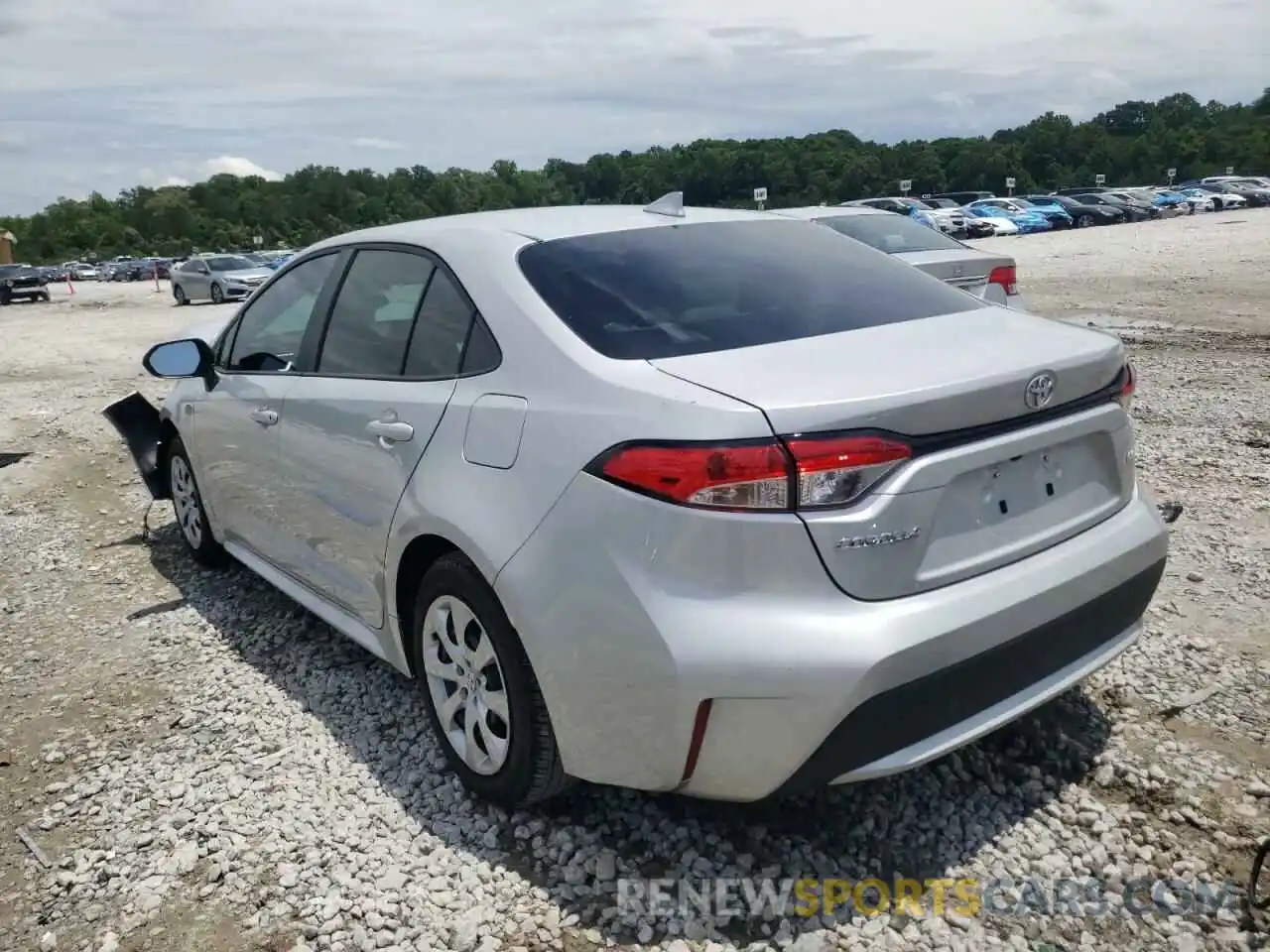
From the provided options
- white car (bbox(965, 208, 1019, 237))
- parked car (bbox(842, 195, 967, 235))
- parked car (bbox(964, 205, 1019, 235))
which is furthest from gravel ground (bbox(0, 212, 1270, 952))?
white car (bbox(965, 208, 1019, 237))

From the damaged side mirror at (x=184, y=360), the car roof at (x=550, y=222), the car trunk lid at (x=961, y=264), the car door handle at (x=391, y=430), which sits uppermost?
the car roof at (x=550, y=222)

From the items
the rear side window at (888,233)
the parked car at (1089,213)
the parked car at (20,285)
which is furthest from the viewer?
the parked car at (1089,213)

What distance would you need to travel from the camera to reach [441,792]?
3252 millimetres

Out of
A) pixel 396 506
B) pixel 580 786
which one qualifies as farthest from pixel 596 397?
pixel 580 786

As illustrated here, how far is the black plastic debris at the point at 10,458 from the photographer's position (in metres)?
8.70

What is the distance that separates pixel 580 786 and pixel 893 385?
1540mm

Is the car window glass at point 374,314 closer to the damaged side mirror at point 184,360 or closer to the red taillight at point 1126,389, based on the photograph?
the damaged side mirror at point 184,360

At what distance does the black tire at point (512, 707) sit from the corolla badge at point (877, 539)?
0.93m

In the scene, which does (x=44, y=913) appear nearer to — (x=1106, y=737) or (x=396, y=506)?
(x=396, y=506)

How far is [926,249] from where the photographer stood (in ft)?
30.8

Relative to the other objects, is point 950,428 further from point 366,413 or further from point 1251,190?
point 1251,190

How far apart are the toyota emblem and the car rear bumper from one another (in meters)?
0.39

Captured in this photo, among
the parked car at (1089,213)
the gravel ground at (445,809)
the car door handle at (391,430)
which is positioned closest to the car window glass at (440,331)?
the car door handle at (391,430)

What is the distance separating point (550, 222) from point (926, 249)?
21.7ft
